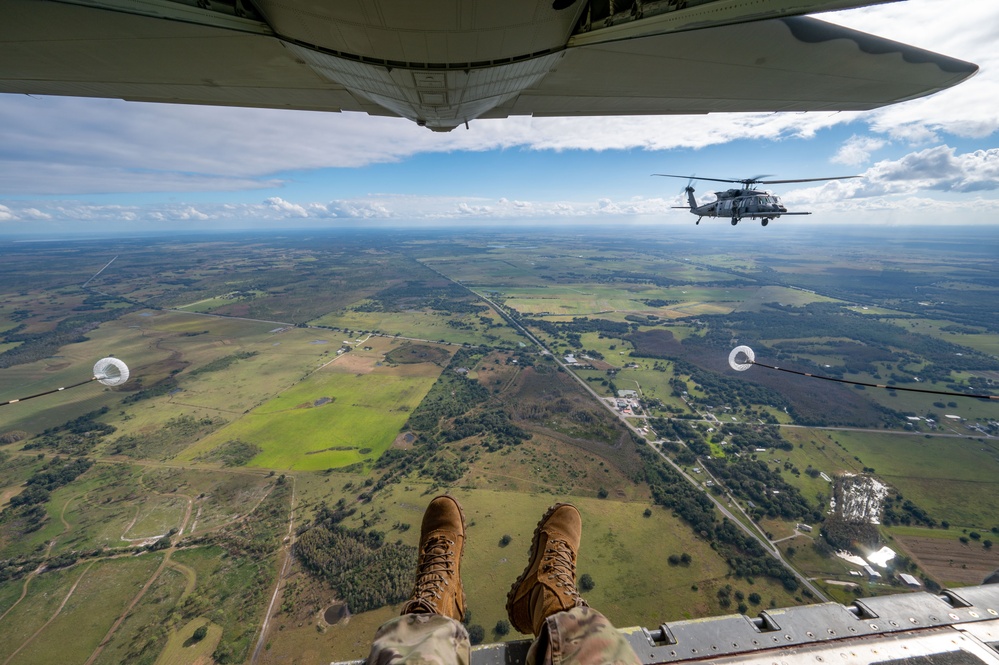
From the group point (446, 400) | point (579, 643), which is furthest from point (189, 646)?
point (446, 400)

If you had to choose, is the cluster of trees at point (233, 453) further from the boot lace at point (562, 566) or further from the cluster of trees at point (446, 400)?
the boot lace at point (562, 566)

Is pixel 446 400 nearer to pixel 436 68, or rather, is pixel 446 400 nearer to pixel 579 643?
pixel 436 68

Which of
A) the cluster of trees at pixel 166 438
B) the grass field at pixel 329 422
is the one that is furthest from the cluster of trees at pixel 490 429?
the cluster of trees at pixel 166 438

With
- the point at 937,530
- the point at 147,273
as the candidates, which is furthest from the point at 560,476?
the point at 147,273

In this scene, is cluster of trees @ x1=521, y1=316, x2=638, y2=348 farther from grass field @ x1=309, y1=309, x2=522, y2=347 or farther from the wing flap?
the wing flap

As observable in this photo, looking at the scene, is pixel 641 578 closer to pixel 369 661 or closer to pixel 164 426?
pixel 369 661
